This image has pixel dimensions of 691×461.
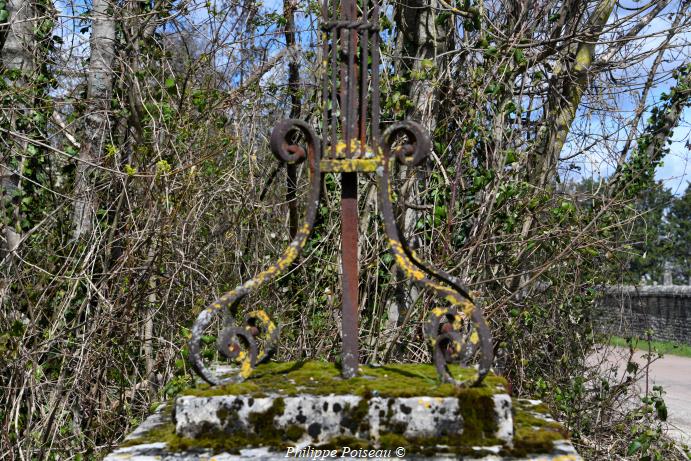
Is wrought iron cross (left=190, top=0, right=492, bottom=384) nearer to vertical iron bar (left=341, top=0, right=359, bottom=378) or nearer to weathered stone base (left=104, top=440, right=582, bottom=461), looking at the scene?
vertical iron bar (left=341, top=0, right=359, bottom=378)

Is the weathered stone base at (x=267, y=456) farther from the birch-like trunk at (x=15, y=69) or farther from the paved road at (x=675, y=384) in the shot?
the paved road at (x=675, y=384)

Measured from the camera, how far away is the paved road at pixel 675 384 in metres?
7.07

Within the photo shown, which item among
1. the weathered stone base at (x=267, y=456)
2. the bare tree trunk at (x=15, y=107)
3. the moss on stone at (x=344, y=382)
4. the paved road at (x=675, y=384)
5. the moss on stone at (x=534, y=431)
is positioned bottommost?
the paved road at (x=675, y=384)

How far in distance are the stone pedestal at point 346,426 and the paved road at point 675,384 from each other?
407cm

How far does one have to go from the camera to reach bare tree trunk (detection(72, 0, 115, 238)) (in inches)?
177

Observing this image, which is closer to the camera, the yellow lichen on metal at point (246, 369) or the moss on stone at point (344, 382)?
the moss on stone at point (344, 382)

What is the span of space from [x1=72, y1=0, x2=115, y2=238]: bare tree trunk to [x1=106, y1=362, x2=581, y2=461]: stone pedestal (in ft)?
8.91

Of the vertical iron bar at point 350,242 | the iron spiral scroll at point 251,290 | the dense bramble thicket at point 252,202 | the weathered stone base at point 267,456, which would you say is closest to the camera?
the weathered stone base at point 267,456

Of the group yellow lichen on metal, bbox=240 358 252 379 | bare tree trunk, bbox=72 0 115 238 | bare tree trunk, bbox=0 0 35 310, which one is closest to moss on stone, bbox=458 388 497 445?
yellow lichen on metal, bbox=240 358 252 379

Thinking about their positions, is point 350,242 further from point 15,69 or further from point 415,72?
point 15,69

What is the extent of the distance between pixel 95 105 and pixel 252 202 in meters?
1.38

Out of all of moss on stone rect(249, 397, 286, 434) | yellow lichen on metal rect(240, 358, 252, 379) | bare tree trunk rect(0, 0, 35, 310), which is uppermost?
bare tree trunk rect(0, 0, 35, 310)

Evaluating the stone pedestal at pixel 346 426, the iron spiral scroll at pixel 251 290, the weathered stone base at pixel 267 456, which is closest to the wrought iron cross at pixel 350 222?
the iron spiral scroll at pixel 251 290

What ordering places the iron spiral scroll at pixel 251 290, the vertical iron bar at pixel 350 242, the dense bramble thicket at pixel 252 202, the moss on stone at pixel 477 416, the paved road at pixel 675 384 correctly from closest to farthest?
the moss on stone at pixel 477 416
the iron spiral scroll at pixel 251 290
the vertical iron bar at pixel 350 242
the dense bramble thicket at pixel 252 202
the paved road at pixel 675 384
